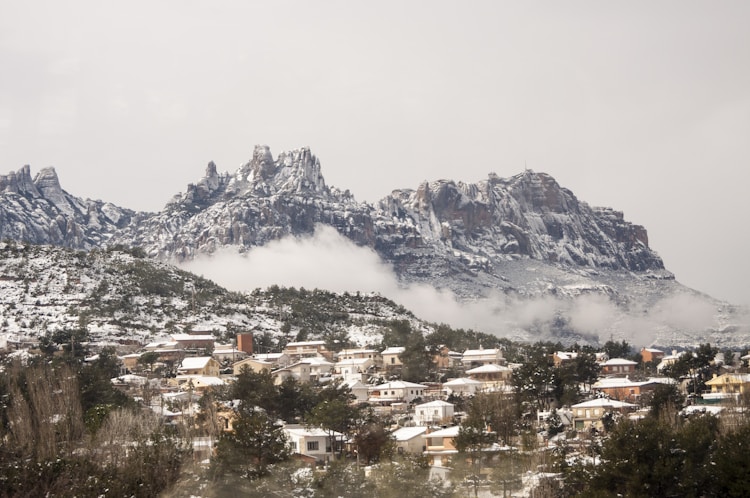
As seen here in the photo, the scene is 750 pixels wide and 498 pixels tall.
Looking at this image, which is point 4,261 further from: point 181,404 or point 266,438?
point 266,438

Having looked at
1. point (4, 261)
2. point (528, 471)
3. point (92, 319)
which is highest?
point (4, 261)

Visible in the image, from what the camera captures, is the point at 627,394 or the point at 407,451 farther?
the point at 627,394

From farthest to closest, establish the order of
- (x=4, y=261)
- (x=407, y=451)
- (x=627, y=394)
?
1. (x=4, y=261)
2. (x=627, y=394)
3. (x=407, y=451)

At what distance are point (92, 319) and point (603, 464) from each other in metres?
86.2

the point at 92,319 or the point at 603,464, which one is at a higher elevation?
the point at 92,319

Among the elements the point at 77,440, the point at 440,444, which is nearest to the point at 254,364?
the point at 440,444

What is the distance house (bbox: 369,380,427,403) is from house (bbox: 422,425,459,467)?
20244mm

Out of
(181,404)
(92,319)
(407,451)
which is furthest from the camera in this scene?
(92,319)

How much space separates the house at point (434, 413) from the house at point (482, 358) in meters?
32.4

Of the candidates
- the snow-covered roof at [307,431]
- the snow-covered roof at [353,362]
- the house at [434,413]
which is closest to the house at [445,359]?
the snow-covered roof at [353,362]

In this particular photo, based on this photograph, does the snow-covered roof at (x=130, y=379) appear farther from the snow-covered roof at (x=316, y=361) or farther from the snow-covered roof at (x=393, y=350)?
the snow-covered roof at (x=393, y=350)

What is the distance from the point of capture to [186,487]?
53719mm

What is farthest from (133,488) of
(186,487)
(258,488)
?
(258,488)

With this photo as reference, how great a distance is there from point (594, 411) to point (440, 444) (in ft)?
50.2
